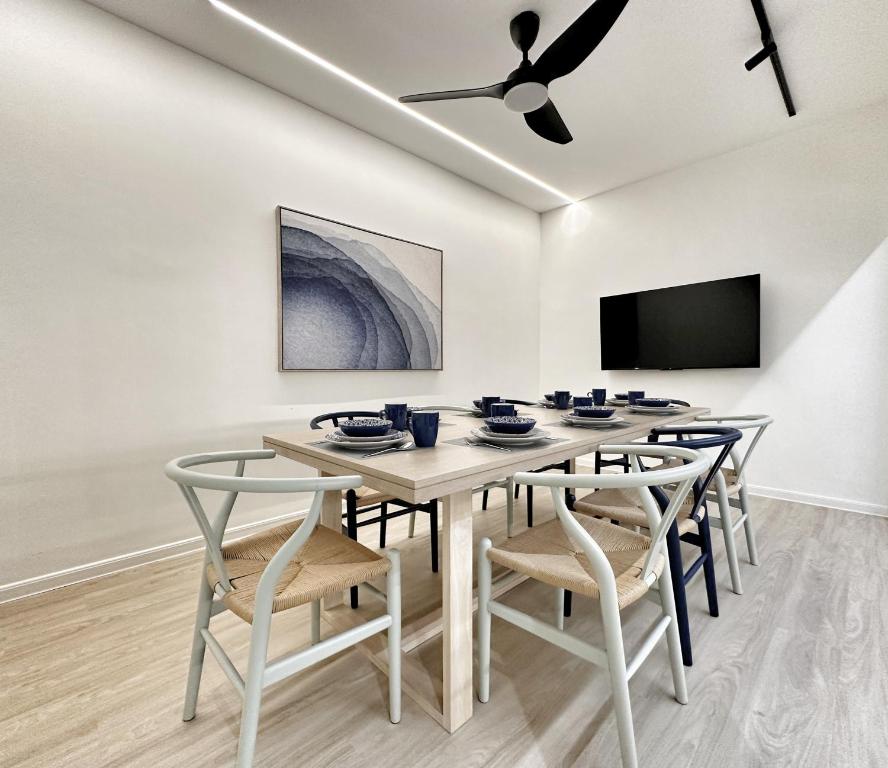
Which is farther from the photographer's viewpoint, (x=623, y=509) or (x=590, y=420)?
(x=590, y=420)

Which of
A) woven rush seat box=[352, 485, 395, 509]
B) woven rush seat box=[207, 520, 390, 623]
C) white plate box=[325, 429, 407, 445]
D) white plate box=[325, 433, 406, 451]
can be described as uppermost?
white plate box=[325, 429, 407, 445]

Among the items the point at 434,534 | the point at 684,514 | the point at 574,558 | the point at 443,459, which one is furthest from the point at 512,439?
the point at 434,534

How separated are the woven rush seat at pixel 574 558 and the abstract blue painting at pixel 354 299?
192 centimetres

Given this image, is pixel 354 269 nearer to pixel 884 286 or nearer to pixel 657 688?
pixel 657 688

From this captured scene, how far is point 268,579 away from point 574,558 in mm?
785

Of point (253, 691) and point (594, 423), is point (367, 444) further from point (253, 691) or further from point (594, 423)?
point (594, 423)

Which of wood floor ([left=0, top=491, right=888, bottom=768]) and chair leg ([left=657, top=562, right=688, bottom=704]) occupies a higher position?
chair leg ([left=657, top=562, right=688, bottom=704])

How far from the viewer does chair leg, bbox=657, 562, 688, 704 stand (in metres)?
1.18

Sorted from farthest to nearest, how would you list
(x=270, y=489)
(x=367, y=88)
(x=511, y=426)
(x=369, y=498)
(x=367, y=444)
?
(x=367, y=88) < (x=369, y=498) < (x=511, y=426) < (x=367, y=444) < (x=270, y=489)

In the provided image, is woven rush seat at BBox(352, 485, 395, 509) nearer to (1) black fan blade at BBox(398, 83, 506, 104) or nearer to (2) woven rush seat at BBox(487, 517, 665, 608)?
(2) woven rush seat at BBox(487, 517, 665, 608)

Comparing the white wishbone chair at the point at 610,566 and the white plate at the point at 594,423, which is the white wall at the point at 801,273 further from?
the white wishbone chair at the point at 610,566

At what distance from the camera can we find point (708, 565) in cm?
164

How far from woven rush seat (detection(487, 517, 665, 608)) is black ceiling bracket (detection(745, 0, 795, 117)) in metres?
2.55

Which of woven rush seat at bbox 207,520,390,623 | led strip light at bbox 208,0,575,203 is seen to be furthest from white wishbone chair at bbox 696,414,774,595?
led strip light at bbox 208,0,575,203
